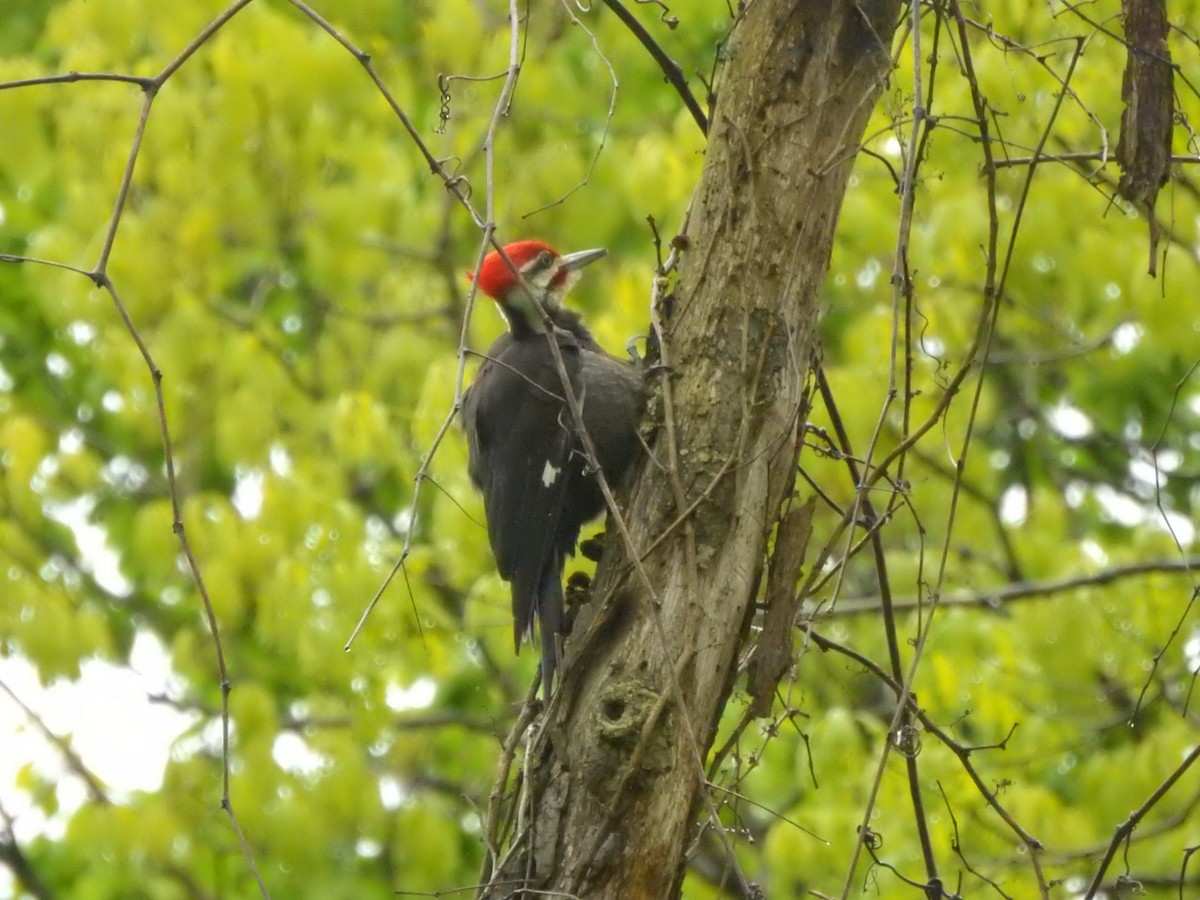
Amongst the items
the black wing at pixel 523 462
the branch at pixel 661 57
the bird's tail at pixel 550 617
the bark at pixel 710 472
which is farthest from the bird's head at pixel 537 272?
the bark at pixel 710 472

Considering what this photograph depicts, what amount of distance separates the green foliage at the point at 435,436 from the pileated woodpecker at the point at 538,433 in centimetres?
50

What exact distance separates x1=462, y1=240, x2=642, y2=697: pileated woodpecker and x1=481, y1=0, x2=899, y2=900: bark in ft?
1.44

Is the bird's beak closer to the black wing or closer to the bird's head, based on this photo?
the bird's head

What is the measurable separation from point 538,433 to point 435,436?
667mm

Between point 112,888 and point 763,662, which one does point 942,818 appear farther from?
point 112,888

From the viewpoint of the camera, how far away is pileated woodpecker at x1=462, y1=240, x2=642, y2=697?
132 inches

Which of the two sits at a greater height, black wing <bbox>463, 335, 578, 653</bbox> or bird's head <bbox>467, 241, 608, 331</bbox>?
bird's head <bbox>467, 241, 608, 331</bbox>

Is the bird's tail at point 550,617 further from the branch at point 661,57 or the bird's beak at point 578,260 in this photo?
the branch at point 661,57

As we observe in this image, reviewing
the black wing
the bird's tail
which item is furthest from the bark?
the black wing

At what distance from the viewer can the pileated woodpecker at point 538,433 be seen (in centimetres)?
336

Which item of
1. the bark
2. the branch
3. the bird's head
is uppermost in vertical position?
the bird's head

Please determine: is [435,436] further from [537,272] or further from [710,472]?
[710,472]

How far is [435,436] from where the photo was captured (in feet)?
14.3

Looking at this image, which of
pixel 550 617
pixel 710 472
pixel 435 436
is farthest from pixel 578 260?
pixel 710 472
